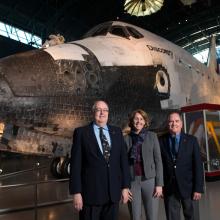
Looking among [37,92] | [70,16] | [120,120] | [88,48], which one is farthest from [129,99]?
[70,16]

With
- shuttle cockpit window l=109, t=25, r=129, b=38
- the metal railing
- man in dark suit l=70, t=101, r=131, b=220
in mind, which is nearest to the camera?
man in dark suit l=70, t=101, r=131, b=220

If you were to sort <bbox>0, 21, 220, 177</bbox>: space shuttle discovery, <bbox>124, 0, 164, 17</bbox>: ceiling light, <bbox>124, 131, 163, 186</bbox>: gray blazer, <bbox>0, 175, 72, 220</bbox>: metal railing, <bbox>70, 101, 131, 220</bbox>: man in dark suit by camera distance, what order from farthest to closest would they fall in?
<bbox>124, 0, 164, 17</bbox>: ceiling light, <bbox>0, 21, 220, 177</bbox>: space shuttle discovery, <bbox>0, 175, 72, 220</bbox>: metal railing, <bbox>124, 131, 163, 186</bbox>: gray blazer, <bbox>70, 101, 131, 220</bbox>: man in dark suit

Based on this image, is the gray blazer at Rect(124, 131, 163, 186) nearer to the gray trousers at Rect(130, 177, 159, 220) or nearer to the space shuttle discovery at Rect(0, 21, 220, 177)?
the gray trousers at Rect(130, 177, 159, 220)

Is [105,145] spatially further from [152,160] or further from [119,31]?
[119,31]

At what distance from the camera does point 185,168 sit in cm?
257

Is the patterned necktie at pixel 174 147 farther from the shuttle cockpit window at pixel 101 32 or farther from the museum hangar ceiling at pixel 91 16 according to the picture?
the museum hangar ceiling at pixel 91 16

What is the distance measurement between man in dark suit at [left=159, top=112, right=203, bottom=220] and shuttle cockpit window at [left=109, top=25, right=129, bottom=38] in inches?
116

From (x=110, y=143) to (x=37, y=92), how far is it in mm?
1854

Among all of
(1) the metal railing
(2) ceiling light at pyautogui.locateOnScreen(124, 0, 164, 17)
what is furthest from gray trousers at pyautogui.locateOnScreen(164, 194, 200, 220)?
(2) ceiling light at pyautogui.locateOnScreen(124, 0, 164, 17)

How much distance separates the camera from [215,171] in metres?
5.25

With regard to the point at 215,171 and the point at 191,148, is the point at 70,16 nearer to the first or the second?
the point at 215,171

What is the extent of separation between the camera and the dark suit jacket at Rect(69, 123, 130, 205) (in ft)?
6.59

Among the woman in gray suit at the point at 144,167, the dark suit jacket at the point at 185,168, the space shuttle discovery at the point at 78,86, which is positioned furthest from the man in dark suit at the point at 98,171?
the space shuttle discovery at the point at 78,86

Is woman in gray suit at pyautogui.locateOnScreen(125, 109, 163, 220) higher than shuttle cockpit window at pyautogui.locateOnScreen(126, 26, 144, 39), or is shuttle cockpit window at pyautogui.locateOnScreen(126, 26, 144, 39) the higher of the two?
shuttle cockpit window at pyautogui.locateOnScreen(126, 26, 144, 39)
